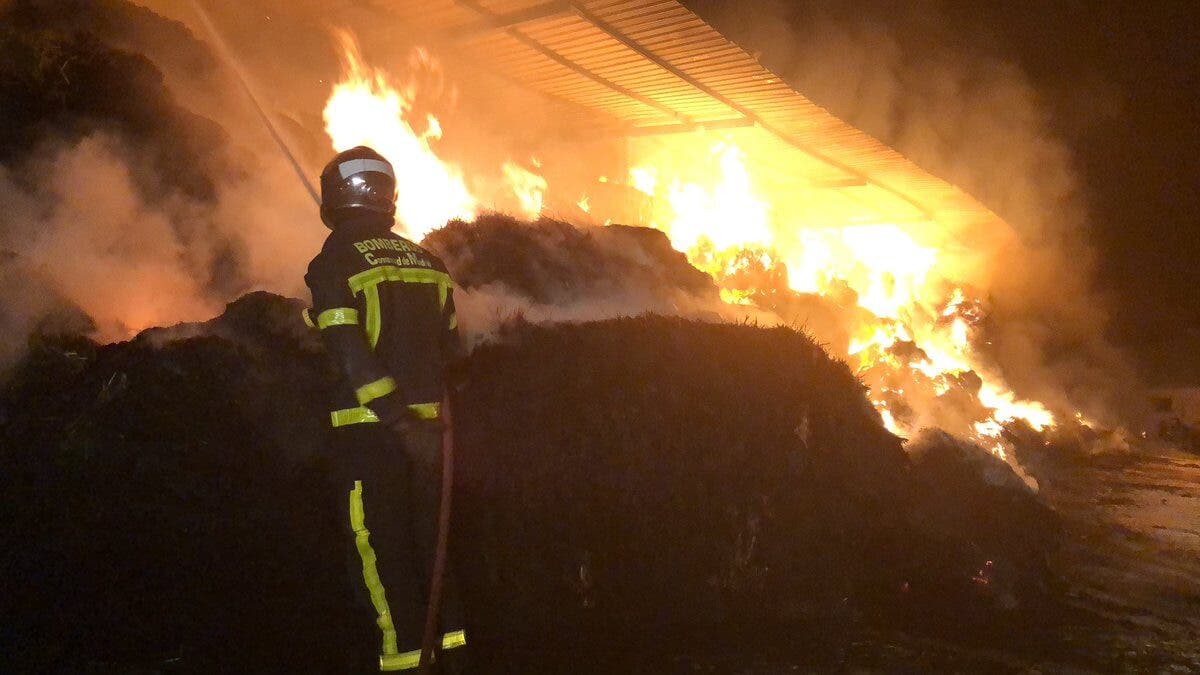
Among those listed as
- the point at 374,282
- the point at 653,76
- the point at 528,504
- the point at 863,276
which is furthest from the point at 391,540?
the point at 863,276

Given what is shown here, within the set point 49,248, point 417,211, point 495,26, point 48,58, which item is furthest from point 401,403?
point 495,26

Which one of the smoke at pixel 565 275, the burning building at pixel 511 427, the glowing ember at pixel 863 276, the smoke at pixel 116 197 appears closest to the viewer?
the burning building at pixel 511 427

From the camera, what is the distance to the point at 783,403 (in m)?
6.95

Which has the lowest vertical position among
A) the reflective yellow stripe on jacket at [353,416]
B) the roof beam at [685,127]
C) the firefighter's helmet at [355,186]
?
the reflective yellow stripe on jacket at [353,416]

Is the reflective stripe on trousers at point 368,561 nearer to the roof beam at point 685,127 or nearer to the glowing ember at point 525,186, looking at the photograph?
the glowing ember at point 525,186

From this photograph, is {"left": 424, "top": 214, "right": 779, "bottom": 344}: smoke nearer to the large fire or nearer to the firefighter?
the large fire

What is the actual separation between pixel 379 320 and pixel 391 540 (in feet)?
3.57

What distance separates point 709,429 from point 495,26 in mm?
6310

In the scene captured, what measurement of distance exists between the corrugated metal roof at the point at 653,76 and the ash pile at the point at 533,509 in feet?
10.9

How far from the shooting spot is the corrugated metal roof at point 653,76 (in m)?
8.91

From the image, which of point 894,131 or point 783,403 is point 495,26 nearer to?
point 783,403

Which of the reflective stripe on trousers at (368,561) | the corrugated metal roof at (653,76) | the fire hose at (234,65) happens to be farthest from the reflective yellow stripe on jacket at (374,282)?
the corrugated metal roof at (653,76)

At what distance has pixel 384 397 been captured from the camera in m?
3.41

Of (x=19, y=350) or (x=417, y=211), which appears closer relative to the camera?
(x=19, y=350)
